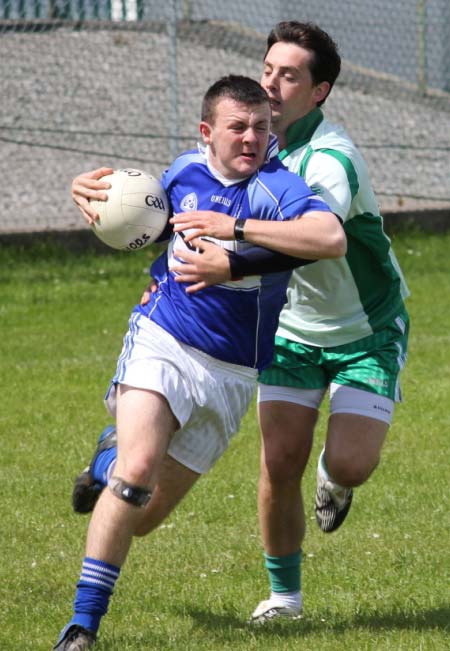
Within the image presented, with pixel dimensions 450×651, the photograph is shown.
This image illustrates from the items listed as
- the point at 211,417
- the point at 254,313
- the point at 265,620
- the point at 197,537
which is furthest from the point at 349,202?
the point at 197,537

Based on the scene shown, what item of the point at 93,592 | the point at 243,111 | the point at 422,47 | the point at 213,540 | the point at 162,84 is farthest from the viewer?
the point at 422,47

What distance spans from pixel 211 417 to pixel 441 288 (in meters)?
7.82

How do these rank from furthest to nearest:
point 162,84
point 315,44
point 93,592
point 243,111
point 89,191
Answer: point 162,84 → point 315,44 → point 89,191 → point 243,111 → point 93,592

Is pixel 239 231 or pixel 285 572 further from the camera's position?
pixel 285 572

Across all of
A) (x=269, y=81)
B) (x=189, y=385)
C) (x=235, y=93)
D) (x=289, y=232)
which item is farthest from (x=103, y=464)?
(x=269, y=81)

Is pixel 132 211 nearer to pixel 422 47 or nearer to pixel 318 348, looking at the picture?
pixel 318 348

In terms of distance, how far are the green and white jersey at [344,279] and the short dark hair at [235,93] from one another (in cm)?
44

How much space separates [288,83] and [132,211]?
0.89m

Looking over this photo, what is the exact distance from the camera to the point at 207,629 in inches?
197

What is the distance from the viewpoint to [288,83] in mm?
5207

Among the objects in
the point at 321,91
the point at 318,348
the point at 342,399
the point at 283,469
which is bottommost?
the point at 283,469

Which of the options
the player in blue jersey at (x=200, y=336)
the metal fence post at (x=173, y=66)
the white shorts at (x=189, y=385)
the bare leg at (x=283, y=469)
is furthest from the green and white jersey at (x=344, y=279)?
the metal fence post at (x=173, y=66)

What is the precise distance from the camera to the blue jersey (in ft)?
15.4

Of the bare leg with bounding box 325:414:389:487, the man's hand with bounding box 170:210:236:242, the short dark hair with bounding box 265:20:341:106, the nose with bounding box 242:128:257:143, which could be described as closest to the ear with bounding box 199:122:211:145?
the nose with bounding box 242:128:257:143
